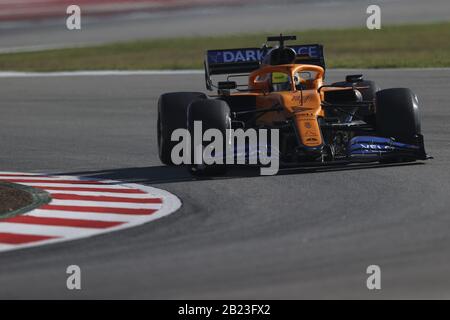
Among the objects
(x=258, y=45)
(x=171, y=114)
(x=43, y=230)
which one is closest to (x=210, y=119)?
(x=171, y=114)

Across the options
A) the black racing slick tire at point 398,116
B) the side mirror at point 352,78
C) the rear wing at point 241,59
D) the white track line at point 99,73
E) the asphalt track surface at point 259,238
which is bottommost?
the asphalt track surface at point 259,238

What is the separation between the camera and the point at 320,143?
41.4 feet

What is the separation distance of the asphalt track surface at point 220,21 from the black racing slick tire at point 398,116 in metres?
20.8

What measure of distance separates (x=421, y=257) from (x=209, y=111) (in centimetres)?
465

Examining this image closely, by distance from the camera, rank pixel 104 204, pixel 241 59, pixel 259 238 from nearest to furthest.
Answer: pixel 259 238
pixel 104 204
pixel 241 59

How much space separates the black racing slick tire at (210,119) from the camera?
12.7m

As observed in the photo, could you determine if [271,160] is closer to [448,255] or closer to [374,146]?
[374,146]

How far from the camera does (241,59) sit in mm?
15031

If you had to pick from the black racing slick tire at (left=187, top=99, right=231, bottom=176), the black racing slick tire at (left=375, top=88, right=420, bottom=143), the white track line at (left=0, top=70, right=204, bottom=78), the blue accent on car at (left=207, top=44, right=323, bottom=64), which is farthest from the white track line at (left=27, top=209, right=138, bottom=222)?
the white track line at (left=0, top=70, right=204, bottom=78)

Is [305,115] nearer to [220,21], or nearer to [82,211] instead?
[82,211]

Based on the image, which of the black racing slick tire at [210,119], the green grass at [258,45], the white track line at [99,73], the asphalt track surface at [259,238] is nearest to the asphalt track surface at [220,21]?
the green grass at [258,45]

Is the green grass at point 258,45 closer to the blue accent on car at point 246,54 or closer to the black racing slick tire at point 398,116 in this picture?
the blue accent on car at point 246,54

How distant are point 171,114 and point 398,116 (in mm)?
2606
